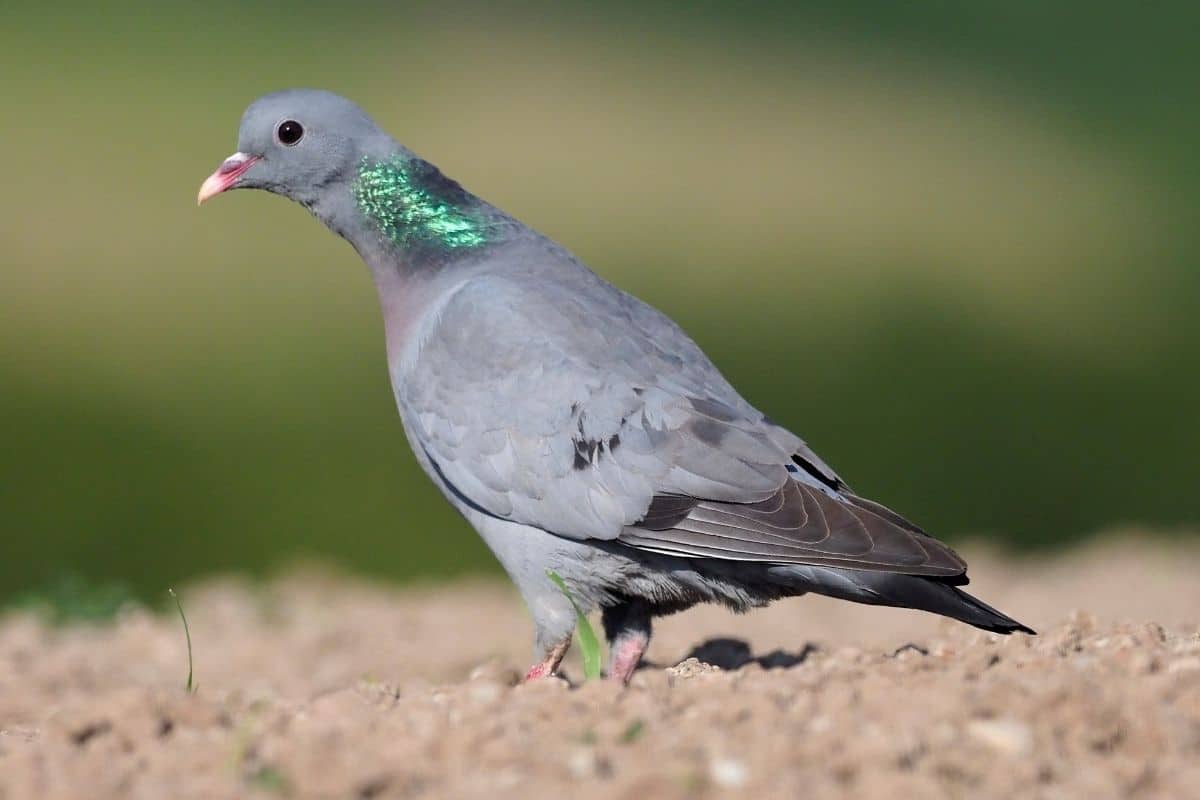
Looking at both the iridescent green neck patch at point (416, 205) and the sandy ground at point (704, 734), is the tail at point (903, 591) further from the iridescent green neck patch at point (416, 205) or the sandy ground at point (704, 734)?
the iridescent green neck patch at point (416, 205)

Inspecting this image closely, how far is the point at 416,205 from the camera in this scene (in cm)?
603

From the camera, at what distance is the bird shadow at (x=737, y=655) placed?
5.49 meters

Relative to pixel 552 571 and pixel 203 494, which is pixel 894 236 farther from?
pixel 552 571

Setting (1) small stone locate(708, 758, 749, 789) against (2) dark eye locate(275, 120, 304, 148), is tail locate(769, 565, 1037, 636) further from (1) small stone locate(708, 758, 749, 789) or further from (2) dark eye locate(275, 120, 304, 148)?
(2) dark eye locate(275, 120, 304, 148)

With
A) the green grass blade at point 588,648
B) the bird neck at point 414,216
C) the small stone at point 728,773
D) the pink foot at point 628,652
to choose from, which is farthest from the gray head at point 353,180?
the small stone at point 728,773

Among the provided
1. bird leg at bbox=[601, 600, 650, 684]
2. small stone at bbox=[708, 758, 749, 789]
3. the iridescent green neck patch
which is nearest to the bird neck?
the iridescent green neck patch

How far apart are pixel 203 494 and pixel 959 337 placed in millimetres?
6469

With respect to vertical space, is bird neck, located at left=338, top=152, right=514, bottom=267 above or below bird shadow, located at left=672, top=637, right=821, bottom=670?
above

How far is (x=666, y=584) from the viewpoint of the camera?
17.4 ft

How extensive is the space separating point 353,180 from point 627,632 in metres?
2.05

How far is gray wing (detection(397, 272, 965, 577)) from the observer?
16.5 feet

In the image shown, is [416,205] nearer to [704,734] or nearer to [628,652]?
[628,652]

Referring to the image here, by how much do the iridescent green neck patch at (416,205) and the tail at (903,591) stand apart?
180cm

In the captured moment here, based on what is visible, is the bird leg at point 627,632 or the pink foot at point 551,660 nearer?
the pink foot at point 551,660
